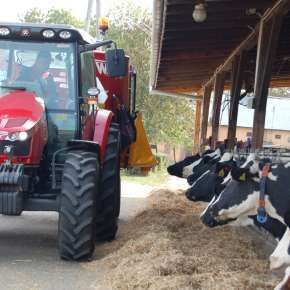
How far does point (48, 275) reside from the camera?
6.80 meters

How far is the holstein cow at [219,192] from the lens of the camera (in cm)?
657

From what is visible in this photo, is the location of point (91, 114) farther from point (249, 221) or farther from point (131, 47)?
point (131, 47)

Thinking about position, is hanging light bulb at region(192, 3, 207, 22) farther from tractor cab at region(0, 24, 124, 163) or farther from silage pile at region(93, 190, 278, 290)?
silage pile at region(93, 190, 278, 290)

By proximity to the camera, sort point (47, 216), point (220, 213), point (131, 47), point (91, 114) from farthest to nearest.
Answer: point (131, 47), point (47, 216), point (91, 114), point (220, 213)

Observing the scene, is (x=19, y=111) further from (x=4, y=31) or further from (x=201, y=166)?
(x=201, y=166)

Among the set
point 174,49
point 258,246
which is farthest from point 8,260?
point 174,49

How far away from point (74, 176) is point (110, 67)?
1.33m

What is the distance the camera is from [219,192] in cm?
739

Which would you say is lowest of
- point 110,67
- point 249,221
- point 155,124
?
point 155,124

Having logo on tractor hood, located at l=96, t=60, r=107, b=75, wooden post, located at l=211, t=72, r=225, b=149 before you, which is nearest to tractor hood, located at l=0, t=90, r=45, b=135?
logo on tractor hood, located at l=96, t=60, r=107, b=75

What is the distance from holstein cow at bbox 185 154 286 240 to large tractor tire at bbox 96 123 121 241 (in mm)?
1278

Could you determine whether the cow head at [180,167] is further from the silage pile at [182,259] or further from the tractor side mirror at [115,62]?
the tractor side mirror at [115,62]

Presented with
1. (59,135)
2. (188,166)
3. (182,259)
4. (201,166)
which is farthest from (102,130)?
(188,166)

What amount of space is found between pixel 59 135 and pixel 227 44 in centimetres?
633
